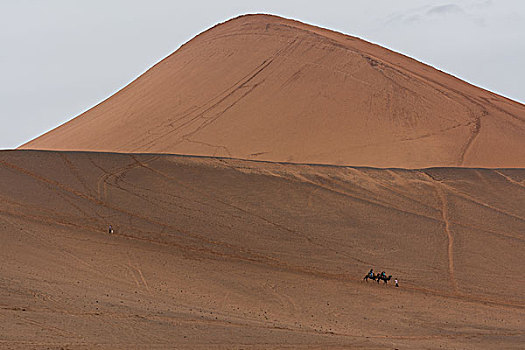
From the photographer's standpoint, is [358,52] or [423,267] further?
[358,52]

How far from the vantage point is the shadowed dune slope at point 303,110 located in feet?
108

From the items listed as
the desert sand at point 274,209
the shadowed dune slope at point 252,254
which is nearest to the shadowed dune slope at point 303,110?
the desert sand at point 274,209

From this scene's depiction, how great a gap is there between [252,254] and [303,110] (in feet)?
43.5

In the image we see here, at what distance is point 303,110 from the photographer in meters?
35.7

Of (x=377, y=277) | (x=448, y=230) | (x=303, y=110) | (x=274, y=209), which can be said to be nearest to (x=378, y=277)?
(x=377, y=277)

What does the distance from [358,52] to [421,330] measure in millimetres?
24642

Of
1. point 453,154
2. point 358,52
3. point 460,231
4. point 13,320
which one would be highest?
point 358,52

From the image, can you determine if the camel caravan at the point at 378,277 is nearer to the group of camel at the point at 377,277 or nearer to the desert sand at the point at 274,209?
the group of camel at the point at 377,277

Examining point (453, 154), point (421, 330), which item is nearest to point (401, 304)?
point (421, 330)

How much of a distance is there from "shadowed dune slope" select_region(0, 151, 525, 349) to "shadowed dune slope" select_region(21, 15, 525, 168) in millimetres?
2935

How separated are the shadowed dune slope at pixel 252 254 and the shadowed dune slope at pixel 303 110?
2935 millimetres

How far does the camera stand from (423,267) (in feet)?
80.1

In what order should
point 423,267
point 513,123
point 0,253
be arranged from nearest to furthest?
1. point 0,253
2. point 423,267
3. point 513,123

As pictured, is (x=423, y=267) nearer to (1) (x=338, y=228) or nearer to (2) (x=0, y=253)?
(1) (x=338, y=228)
